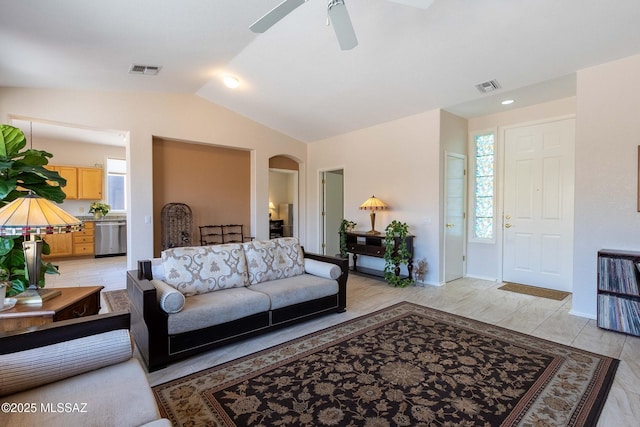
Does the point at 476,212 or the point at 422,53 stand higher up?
the point at 422,53

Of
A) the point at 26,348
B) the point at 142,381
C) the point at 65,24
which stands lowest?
the point at 142,381

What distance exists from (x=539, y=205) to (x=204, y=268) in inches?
183

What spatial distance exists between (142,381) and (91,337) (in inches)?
15.0

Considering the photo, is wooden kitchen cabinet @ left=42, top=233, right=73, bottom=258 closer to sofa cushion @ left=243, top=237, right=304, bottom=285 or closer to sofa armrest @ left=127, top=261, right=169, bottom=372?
sofa cushion @ left=243, top=237, right=304, bottom=285

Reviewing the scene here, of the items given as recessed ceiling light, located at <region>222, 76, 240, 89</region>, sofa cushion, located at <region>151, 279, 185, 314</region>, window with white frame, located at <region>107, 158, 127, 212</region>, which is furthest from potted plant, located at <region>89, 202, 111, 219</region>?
sofa cushion, located at <region>151, 279, 185, 314</region>

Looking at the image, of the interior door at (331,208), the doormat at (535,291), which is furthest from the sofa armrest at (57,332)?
the interior door at (331,208)

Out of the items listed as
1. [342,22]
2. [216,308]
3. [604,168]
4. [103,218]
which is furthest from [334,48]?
[103,218]

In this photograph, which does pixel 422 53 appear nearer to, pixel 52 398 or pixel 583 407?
pixel 583 407

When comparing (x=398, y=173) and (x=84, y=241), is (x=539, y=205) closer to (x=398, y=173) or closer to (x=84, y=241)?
(x=398, y=173)

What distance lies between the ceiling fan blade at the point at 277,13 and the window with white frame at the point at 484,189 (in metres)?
4.20

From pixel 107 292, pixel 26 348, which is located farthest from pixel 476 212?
pixel 107 292

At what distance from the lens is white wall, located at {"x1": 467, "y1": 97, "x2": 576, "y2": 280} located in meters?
4.39

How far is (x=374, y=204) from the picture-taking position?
17.2ft

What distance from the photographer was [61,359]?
1.44 metres
